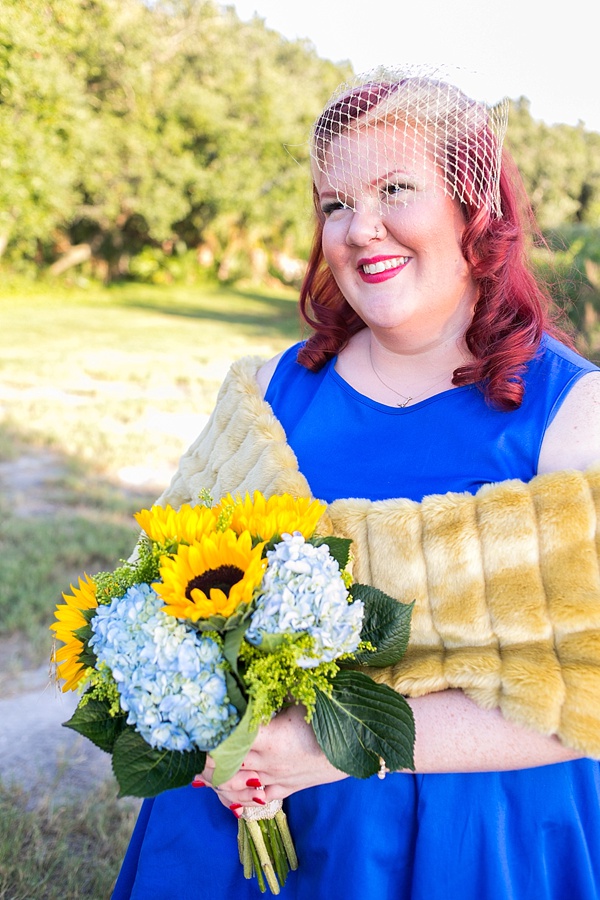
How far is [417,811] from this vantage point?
5.19 feet

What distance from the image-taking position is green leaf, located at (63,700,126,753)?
54.4 inches

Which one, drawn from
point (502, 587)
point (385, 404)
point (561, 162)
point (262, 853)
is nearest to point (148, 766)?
point (262, 853)

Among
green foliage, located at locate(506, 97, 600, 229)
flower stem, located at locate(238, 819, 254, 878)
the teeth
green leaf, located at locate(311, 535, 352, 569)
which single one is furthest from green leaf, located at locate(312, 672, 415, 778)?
green foliage, located at locate(506, 97, 600, 229)

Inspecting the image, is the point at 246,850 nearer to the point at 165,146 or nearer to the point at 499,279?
the point at 499,279

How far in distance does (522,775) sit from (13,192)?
15.9 m

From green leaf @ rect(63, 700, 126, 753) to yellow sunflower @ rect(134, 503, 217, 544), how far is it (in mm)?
316

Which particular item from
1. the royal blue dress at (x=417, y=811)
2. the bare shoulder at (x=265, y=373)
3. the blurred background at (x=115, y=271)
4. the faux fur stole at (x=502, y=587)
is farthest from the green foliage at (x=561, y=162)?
the faux fur stole at (x=502, y=587)

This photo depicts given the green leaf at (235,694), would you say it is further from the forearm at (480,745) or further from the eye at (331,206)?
the eye at (331,206)

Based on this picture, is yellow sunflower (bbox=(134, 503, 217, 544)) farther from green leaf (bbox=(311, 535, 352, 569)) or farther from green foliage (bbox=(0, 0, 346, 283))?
green foliage (bbox=(0, 0, 346, 283))

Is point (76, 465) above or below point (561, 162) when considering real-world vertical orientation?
below

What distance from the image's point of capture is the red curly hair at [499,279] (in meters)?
1.70

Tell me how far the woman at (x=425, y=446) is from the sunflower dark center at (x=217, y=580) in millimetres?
332

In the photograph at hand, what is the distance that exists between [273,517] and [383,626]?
11.8 inches

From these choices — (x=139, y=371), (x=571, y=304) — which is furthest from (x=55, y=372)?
(x=571, y=304)
